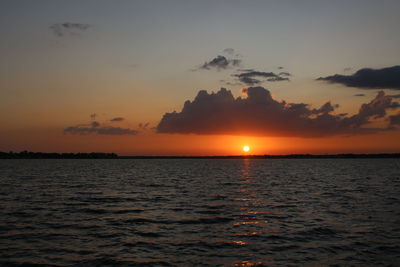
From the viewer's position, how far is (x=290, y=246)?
66.8 ft

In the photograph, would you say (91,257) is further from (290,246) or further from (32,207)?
(32,207)

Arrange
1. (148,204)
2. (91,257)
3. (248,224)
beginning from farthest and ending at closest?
(148,204), (248,224), (91,257)

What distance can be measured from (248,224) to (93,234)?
37.6 feet

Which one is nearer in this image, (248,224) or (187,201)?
(248,224)

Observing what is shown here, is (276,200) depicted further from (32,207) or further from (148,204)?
(32,207)

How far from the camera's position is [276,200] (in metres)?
40.9

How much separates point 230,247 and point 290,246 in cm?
353

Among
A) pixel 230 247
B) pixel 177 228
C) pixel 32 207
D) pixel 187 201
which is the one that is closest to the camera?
pixel 230 247

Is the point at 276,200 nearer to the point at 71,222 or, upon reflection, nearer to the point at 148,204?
the point at 148,204

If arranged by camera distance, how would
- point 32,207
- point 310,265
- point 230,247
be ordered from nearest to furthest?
point 310,265 → point 230,247 → point 32,207

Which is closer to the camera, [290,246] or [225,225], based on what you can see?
[290,246]

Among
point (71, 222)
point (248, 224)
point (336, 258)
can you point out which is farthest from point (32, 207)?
point (336, 258)

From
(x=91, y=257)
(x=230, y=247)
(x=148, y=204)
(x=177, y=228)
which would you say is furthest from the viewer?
(x=148, y=204)

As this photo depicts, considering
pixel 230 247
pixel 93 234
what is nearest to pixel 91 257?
pixel 93 234
